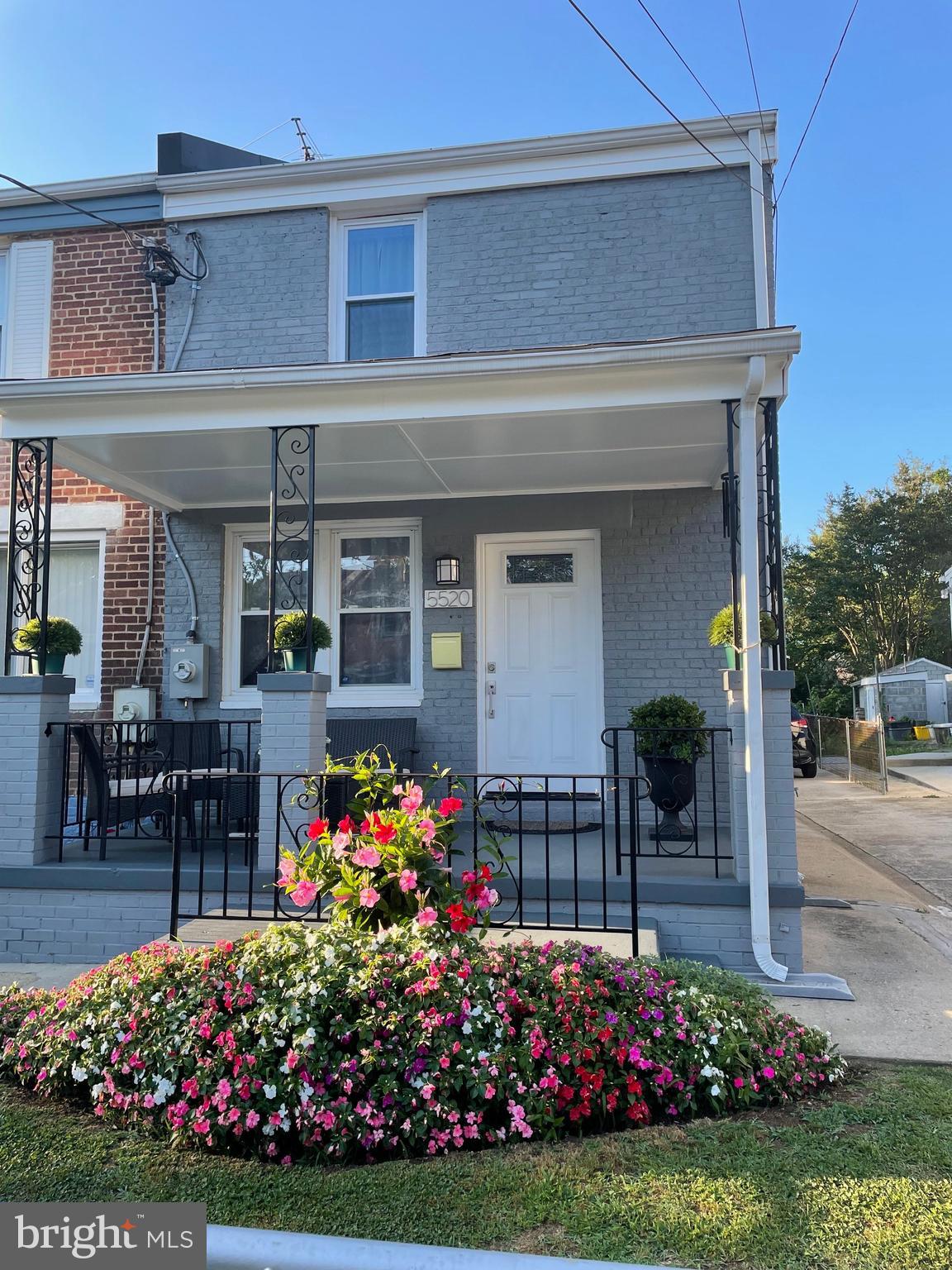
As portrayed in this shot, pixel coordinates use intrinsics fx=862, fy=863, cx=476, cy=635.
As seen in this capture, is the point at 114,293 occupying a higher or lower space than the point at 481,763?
higher

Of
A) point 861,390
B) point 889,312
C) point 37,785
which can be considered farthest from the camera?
point 861,390

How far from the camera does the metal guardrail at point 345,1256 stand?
1.80m

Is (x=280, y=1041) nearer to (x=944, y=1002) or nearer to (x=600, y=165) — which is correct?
(x=944, y=1002)

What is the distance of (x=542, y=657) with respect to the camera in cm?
683

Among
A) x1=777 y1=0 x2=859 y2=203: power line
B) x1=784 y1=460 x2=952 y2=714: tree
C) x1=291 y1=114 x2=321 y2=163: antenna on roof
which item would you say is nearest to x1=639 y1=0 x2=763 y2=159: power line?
x1=777 y1=0 x2=859 y2=203: power line

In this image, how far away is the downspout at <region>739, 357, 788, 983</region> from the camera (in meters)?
4.38

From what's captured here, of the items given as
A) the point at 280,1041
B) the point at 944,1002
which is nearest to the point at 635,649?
the point at 944,1002

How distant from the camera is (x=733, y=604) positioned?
486 cm

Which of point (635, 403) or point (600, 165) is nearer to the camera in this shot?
point (635, 403)

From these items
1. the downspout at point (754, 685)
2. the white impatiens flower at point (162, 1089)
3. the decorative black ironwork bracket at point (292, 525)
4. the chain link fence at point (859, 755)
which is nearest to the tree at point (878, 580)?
the chain link fence at point (859, 755)

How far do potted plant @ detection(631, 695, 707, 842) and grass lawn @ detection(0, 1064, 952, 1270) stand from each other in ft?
8.88

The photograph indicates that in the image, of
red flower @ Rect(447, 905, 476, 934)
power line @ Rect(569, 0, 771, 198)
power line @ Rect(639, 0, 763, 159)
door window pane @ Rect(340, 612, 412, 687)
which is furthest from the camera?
door window pane @ Rect(340, 612, 412, 687)

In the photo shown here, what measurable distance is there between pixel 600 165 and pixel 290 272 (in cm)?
262

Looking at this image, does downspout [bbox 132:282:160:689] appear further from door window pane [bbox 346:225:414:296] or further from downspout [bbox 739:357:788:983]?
downspout [bbox 739:357:788:983]
